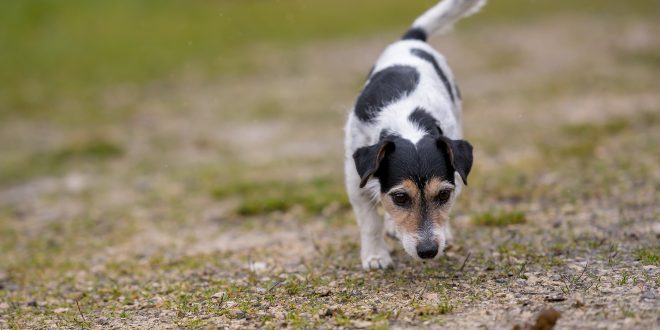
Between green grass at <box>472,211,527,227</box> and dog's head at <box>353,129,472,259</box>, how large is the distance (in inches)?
80.1

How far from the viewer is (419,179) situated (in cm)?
555

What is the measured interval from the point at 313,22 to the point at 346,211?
16702 millimetres

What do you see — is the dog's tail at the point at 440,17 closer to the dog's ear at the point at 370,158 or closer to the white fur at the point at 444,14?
the white fur at the point at 444,14

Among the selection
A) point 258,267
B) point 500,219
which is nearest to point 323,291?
point 258,267

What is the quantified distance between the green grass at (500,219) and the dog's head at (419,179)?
2.03 meters

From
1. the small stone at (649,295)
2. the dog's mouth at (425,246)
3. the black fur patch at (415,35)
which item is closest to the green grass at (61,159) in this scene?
the black fur patch at (415,35)

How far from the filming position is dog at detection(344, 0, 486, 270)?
558cm

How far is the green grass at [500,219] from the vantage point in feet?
25.0

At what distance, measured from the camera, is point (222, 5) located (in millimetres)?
26312

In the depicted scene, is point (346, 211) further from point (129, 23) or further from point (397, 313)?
point (129, 23)

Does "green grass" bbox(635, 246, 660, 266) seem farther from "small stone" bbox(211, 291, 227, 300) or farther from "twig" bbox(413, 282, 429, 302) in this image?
"small stone" bbox(211, 291, 227, 300)

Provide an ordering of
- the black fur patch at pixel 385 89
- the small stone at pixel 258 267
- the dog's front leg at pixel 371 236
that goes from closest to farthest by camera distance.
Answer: the black fur patch at pixel 385 89, the dog's front leg at pixel 371 236, the small stone at pixel 258 267

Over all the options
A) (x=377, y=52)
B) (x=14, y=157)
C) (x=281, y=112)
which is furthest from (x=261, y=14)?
(x=14, y=157)

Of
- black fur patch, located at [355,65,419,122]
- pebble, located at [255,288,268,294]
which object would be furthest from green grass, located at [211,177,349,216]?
pebble, located at [255,288,268,294]
